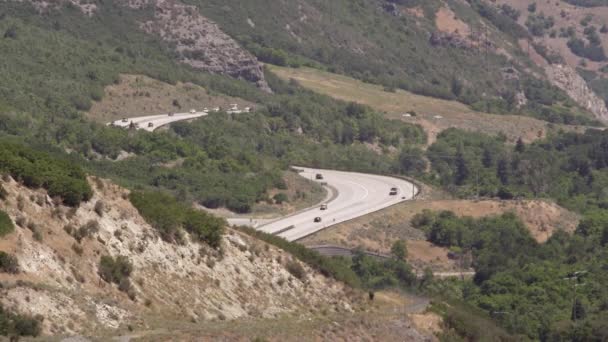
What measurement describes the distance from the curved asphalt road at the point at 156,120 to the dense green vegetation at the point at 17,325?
102585mm

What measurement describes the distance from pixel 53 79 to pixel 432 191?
39.5m

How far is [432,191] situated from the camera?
150m

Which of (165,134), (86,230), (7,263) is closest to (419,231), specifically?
(165,134)

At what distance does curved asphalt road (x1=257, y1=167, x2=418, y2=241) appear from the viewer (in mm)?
121850

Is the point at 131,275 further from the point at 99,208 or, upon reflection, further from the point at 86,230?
the point at 99,208

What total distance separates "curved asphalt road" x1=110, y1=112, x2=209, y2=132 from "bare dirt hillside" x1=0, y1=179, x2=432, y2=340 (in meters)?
82.7

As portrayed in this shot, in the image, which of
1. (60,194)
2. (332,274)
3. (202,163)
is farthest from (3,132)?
(60,194)

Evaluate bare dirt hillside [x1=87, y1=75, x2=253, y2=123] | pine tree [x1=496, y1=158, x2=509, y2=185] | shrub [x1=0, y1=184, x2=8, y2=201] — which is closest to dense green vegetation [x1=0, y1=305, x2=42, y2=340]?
shrub [x1=0, y1=184, x2=8, y2=201]

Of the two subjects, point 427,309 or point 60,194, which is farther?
point 427,309

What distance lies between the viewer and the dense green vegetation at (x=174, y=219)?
70125 millimetres

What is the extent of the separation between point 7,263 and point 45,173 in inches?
335

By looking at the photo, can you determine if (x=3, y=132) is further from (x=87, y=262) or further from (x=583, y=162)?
(x=583, y=162)

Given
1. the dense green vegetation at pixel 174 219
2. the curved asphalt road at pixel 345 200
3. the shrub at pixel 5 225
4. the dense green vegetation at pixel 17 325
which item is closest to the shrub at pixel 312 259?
the dense green vegetation at pixel 174 219

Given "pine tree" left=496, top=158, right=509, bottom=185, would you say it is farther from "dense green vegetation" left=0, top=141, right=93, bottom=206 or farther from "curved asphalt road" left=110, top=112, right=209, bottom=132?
"dense green vegetation" left=0, top=141, right=93, bottom=206
